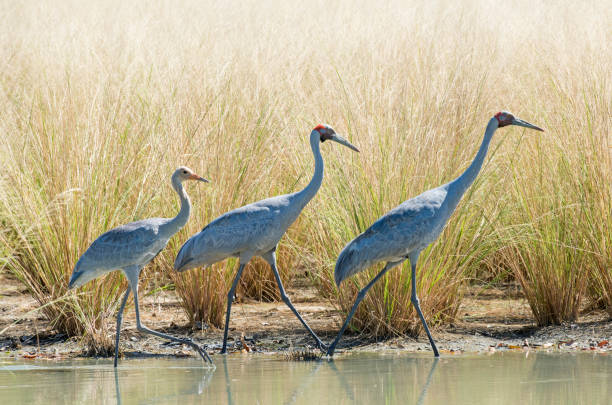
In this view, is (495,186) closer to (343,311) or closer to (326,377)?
(343,311)

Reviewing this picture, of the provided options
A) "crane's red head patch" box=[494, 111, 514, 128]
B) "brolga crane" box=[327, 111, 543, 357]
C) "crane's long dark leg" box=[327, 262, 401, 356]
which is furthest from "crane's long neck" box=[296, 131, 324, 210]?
"crane's red head patch" box=[494, 111, 514, 128]

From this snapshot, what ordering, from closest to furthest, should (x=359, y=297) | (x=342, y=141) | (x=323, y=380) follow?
(x=323, y=380) → (x=359, y=297) → (x=342, y=141)

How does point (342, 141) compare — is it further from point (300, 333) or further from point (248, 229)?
point (300, 333)

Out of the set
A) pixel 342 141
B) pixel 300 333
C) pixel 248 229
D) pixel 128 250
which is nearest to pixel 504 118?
pixel 342 141

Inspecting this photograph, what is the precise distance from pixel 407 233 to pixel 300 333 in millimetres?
1563

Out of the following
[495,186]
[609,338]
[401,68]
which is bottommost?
[609,338]

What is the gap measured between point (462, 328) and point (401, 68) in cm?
263

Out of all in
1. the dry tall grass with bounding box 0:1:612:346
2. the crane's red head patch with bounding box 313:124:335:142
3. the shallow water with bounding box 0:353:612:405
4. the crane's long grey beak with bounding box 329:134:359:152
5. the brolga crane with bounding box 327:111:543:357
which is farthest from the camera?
the dry tall grass with bounding box 0:1:612:346

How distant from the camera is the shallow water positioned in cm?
528

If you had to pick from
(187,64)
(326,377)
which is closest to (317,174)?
(326,377)

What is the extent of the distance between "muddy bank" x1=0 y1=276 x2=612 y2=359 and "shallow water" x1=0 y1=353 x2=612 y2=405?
0.32 m

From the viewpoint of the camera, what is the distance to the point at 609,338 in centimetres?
690

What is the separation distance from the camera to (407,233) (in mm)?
6418

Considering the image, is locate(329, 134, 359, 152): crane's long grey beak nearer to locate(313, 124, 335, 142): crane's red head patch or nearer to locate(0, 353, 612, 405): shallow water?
locate(313, 124, 335, 142): crane's red head patch
